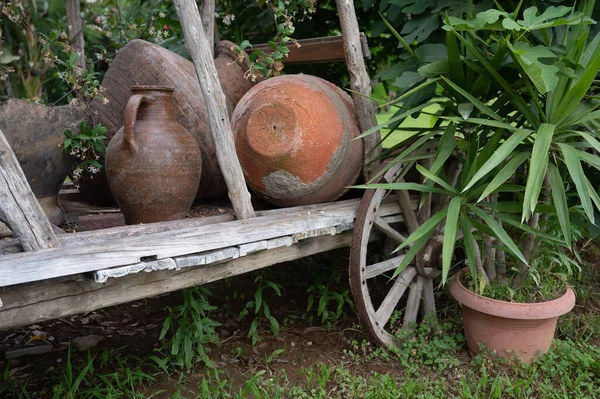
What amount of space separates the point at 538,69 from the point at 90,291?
6.04 ft

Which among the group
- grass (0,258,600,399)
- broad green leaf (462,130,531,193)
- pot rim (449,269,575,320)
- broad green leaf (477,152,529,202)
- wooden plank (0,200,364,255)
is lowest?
grass (0,258,600,399)

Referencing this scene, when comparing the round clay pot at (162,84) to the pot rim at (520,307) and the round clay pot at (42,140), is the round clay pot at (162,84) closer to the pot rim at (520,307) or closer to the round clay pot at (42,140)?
the round clay pot at (42,140)

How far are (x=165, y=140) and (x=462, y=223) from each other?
137cm

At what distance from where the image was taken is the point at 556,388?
2691 millimetres

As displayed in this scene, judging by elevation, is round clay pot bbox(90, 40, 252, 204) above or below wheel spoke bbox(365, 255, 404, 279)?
above

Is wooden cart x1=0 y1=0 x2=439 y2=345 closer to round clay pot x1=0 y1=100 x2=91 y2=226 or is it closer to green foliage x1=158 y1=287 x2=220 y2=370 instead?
green foliage x1=158 y1=287 x2=220 y2=370

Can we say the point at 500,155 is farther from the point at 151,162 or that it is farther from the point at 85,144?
the point at 85,144

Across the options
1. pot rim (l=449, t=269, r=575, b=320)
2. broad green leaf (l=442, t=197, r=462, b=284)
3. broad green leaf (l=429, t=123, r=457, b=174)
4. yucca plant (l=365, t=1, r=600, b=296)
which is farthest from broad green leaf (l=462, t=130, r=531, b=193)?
pot rim (l=449, t=269, r=575, b=320)

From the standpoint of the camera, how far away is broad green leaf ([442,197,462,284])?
234 centimetres

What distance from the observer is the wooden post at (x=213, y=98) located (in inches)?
90.4

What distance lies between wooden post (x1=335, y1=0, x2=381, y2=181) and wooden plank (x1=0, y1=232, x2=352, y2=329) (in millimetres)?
819

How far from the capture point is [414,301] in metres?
3.10

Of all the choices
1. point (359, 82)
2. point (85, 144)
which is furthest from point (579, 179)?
point (85, 144)

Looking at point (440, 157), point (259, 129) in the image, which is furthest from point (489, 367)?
point (259, 129)
